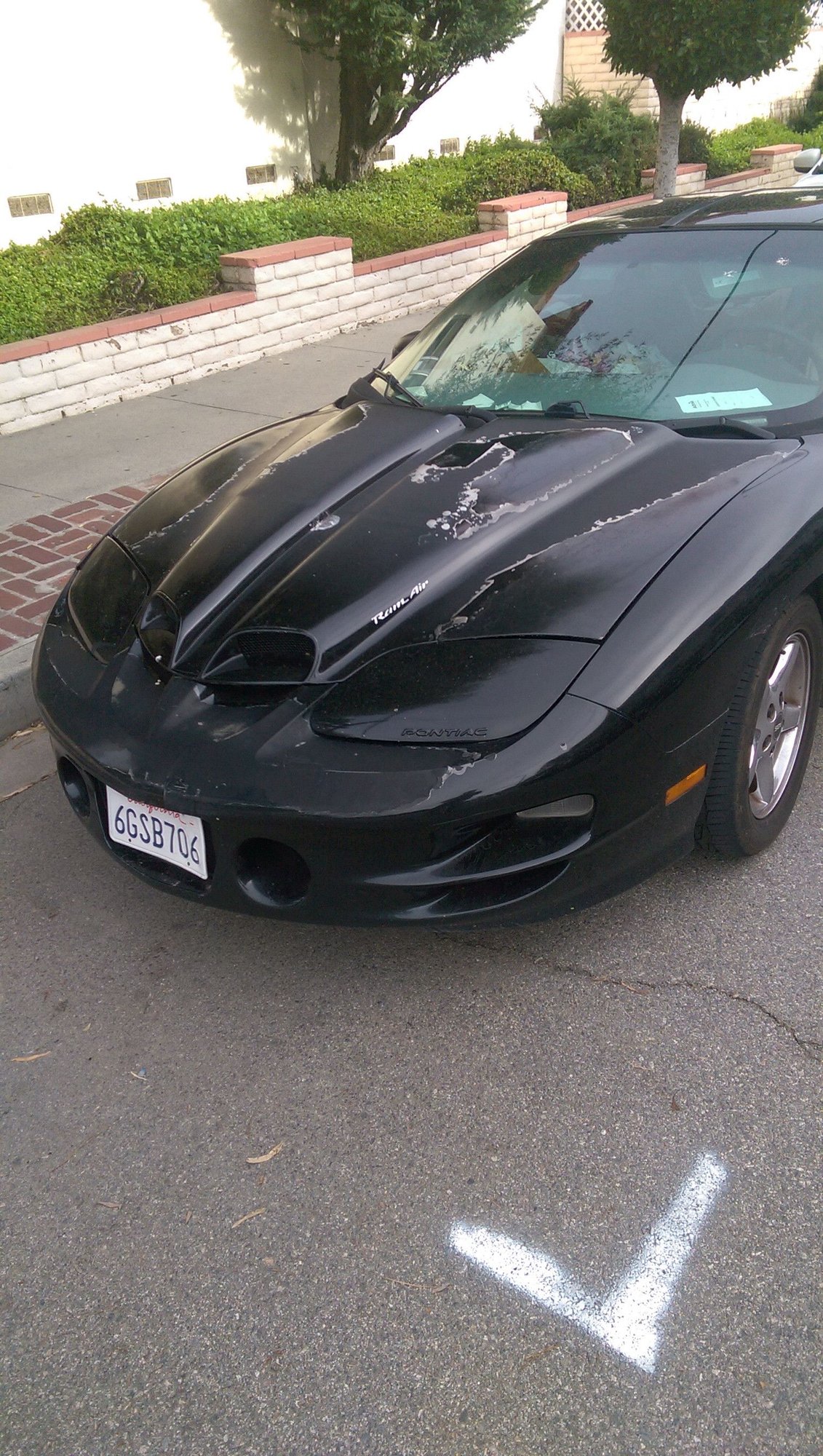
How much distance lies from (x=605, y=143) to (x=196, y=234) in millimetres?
6777

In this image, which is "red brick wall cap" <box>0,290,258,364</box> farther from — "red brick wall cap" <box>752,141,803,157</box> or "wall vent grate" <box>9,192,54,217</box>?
"red brick wall cap" <box>752,141,803,157</box>

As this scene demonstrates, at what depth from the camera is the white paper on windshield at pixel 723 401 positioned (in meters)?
2.96

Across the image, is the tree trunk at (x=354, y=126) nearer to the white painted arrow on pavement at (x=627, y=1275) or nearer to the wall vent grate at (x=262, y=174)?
the wall vent grate at (x=262, y=174)

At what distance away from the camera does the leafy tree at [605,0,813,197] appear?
8.87 meters

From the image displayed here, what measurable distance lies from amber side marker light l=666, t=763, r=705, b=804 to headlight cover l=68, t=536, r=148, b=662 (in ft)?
4.40

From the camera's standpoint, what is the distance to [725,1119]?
84.7 inches

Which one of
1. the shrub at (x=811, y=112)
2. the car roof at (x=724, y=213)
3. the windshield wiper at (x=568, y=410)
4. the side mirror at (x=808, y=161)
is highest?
the shrub at (x=811, y=112)

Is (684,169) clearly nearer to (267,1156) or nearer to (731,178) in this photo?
(731,178)

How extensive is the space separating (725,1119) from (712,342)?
213cm

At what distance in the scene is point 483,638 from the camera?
2.28 m

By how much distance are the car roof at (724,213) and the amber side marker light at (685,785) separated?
1945 millimetres

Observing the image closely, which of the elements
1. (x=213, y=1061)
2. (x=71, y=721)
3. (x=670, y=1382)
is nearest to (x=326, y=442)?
(x=71, y=721)

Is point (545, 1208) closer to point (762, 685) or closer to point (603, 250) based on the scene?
point (762, 685)

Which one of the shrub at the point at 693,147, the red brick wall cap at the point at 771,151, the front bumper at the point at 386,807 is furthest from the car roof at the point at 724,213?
the red brick wall cap at the point at 771,151
